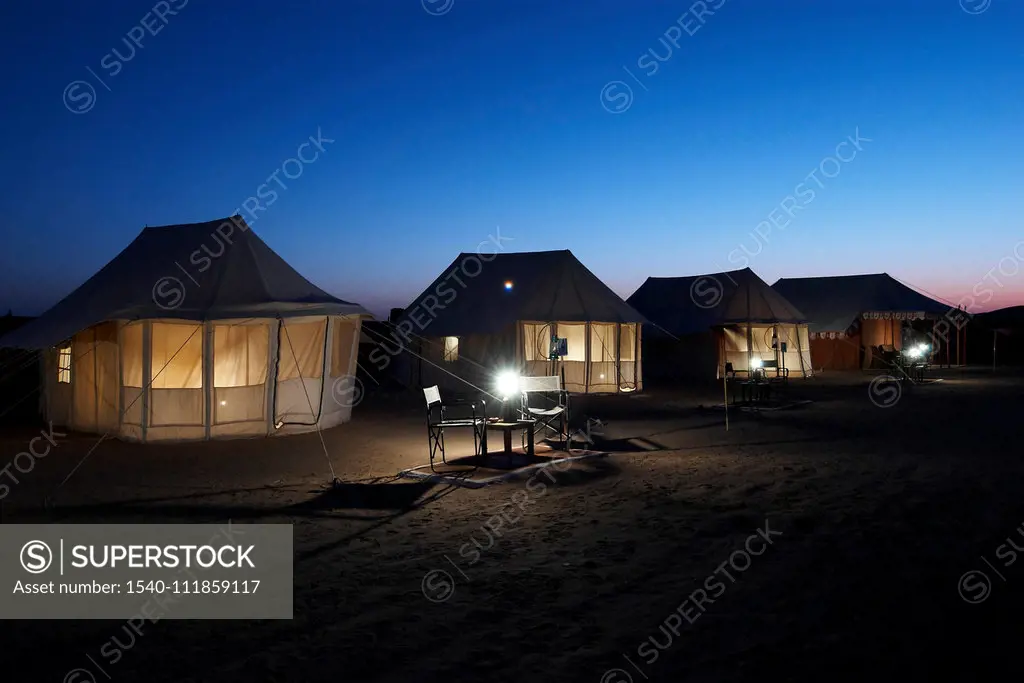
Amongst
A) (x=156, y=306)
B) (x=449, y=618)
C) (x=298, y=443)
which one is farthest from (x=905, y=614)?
(x=156, y=306)

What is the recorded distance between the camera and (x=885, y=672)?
3.15 meters

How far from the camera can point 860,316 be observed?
30156mm

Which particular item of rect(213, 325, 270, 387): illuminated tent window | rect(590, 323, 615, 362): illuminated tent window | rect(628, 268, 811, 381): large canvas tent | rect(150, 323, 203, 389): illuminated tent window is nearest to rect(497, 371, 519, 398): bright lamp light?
rect(213, 325, 270, 387): illuminated tent window

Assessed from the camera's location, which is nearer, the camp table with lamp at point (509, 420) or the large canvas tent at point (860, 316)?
the camp table with lamp at point (509, 420)

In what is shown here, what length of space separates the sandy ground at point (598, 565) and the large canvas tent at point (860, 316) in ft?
73.5

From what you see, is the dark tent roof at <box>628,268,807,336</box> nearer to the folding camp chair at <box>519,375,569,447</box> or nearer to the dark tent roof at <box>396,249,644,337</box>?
the dark tent roof at <box>396,249,644,337</box>

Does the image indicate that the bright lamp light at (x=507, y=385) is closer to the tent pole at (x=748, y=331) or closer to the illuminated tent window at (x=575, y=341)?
the illuminated tent window at (x=575, y=341)

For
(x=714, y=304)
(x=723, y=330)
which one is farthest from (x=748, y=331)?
(x=714, y=304)

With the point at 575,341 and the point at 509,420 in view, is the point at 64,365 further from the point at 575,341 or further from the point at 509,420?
the point at 575,341

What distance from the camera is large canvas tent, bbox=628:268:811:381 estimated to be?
24.9 meters

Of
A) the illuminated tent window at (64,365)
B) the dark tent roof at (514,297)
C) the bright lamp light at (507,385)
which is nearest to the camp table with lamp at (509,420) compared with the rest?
the bright lamp light at (507,385)

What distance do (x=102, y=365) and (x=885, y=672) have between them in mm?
Result: 11432

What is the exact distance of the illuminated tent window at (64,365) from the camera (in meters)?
12.3

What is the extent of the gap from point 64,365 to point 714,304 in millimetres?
19821
